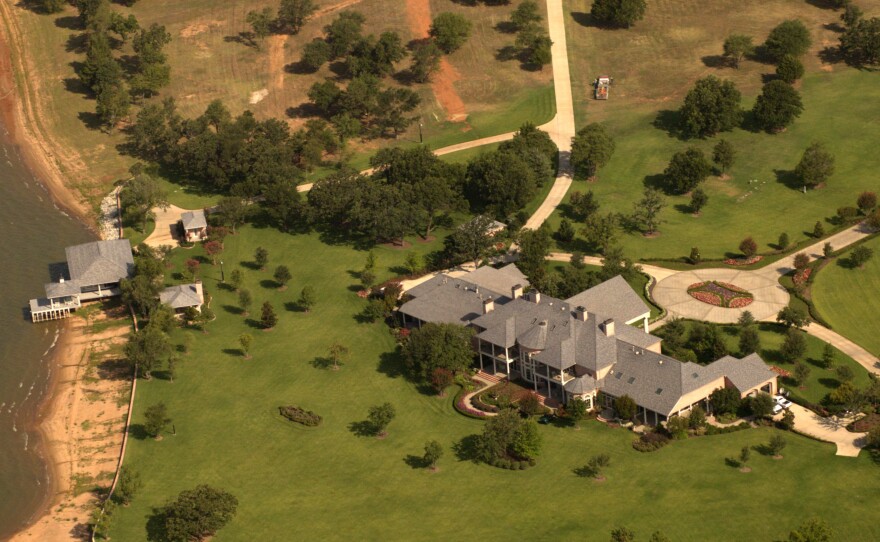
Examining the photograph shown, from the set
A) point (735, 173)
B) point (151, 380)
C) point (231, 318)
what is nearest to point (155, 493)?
point (151, 380)

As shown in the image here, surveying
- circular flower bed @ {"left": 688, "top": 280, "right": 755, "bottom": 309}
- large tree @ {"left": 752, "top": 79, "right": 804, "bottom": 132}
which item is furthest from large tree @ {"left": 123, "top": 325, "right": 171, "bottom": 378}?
large tree @ {"left": 752, "top": 79, "right": 804, "bottom": 132}

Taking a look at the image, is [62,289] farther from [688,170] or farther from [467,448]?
[688,170]

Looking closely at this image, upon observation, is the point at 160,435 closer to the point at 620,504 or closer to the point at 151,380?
the point at 151,380

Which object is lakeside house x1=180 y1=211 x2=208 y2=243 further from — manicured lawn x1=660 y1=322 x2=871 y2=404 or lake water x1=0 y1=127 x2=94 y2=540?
manicured lawn x1=660 y1=322 x2=871 y2=404

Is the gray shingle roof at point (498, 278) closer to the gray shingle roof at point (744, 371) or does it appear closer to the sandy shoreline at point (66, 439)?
the gray shingle roof at point (744, 371)

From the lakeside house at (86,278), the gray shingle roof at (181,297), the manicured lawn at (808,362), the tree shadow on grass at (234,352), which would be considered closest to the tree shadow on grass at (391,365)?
the tree shadow on grass at (234,352)

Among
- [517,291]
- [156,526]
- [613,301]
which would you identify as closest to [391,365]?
[517,291]

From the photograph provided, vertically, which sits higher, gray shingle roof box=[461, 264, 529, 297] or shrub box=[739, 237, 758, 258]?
gray shingle roof box=[461, 264, 529, 297]
